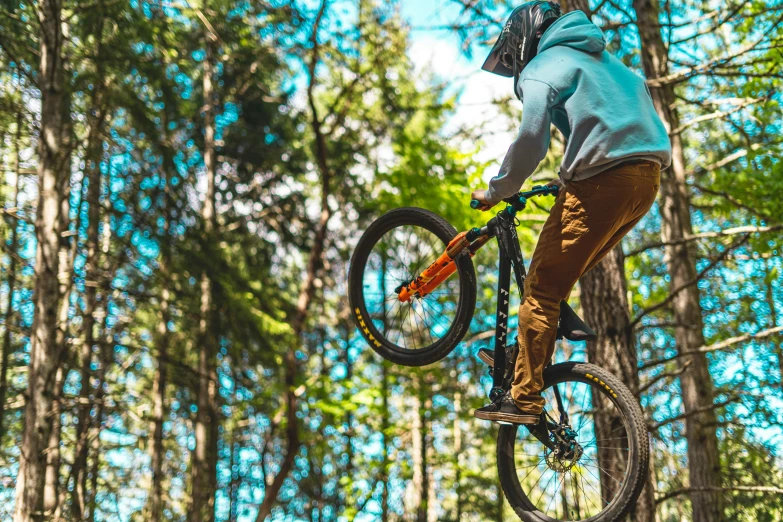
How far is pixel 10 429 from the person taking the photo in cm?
1723

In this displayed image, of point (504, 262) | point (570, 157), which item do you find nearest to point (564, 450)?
point (504, 262)

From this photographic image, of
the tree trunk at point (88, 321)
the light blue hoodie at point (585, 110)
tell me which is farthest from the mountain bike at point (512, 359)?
the tree trunk at point (88, 321)

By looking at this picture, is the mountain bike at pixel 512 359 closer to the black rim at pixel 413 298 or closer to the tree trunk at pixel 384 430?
the black rim at pixel 413 298

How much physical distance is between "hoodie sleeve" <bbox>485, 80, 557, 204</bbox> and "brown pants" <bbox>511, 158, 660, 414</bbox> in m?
0.22

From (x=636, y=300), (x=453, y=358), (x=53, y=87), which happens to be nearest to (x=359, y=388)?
(x=453, y=358)

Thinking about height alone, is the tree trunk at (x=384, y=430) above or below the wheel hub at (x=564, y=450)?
above

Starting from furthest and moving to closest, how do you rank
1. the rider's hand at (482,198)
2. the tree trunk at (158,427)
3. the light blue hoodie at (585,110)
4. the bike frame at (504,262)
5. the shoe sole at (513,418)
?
the tree trunk at (158,427) → the bike frame at (504,262) → the rider's hand at (482,198) → the shoe sole at (513,418) → the light blue hoodie at (585,110)

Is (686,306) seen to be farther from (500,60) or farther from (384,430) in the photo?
(500,60)

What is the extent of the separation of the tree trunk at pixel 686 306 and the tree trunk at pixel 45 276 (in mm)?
6533

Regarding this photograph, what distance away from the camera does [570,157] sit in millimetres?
3094

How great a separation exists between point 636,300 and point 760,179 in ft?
8.24

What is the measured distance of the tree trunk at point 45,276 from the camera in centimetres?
778

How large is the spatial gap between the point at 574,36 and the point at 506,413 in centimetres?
172

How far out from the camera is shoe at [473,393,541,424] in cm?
323
